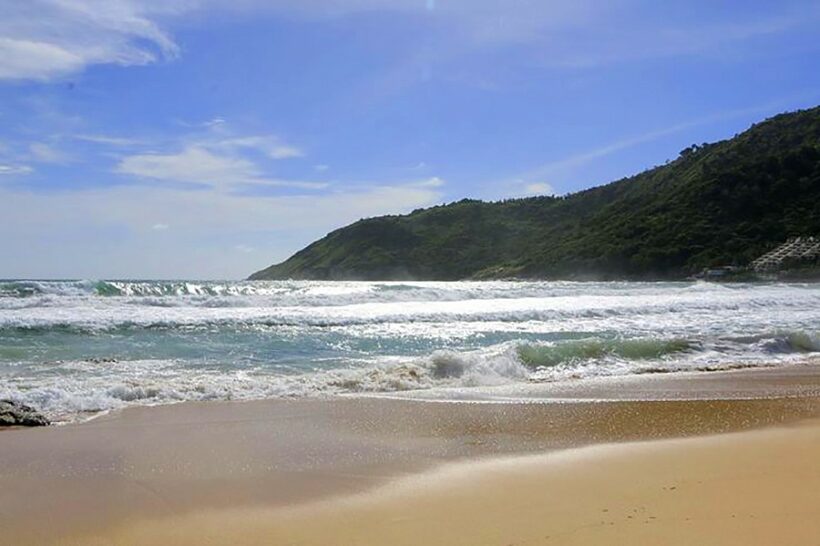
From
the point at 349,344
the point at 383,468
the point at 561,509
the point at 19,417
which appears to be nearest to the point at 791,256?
the point at 349,344

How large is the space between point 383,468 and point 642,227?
58802 mm

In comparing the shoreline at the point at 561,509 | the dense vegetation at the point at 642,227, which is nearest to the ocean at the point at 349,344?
the shoreline at the point at 561,509

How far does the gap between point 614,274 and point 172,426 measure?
51920 mm

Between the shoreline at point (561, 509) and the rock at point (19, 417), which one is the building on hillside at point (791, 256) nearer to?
the shoreline at point (561, 509)

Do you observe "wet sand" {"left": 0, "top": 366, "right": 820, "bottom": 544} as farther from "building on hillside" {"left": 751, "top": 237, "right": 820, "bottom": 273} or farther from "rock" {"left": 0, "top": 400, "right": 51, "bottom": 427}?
"building on hillside" {"left": 751, "top": 237, "right": 820, "bottom": 273}

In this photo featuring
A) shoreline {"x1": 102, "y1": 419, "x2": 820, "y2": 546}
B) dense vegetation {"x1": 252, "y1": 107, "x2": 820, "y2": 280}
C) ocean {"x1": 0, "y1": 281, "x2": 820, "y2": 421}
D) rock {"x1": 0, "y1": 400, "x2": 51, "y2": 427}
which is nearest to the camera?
shoreline {"x1": 102, "y1": 419, "x2": 820, "y2": 546}

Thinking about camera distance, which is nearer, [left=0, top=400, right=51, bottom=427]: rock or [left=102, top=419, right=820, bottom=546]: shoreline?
[left=102, top=419, right=820, bottom=546]: shoreline

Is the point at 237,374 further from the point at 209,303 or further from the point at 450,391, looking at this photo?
the point at 209,303

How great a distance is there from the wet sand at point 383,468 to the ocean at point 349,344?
1.51 m

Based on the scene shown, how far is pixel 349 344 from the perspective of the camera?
1519 cm

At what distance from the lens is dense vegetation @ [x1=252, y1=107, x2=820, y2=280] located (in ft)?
177

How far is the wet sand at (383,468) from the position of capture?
14.6ft

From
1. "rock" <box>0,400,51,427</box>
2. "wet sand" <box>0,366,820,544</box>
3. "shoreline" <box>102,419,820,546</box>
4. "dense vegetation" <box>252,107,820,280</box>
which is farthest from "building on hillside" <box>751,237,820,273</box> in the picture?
"rock" <box>0,400,51,427</box>

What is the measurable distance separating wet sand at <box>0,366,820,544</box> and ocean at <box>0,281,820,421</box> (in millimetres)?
1511
